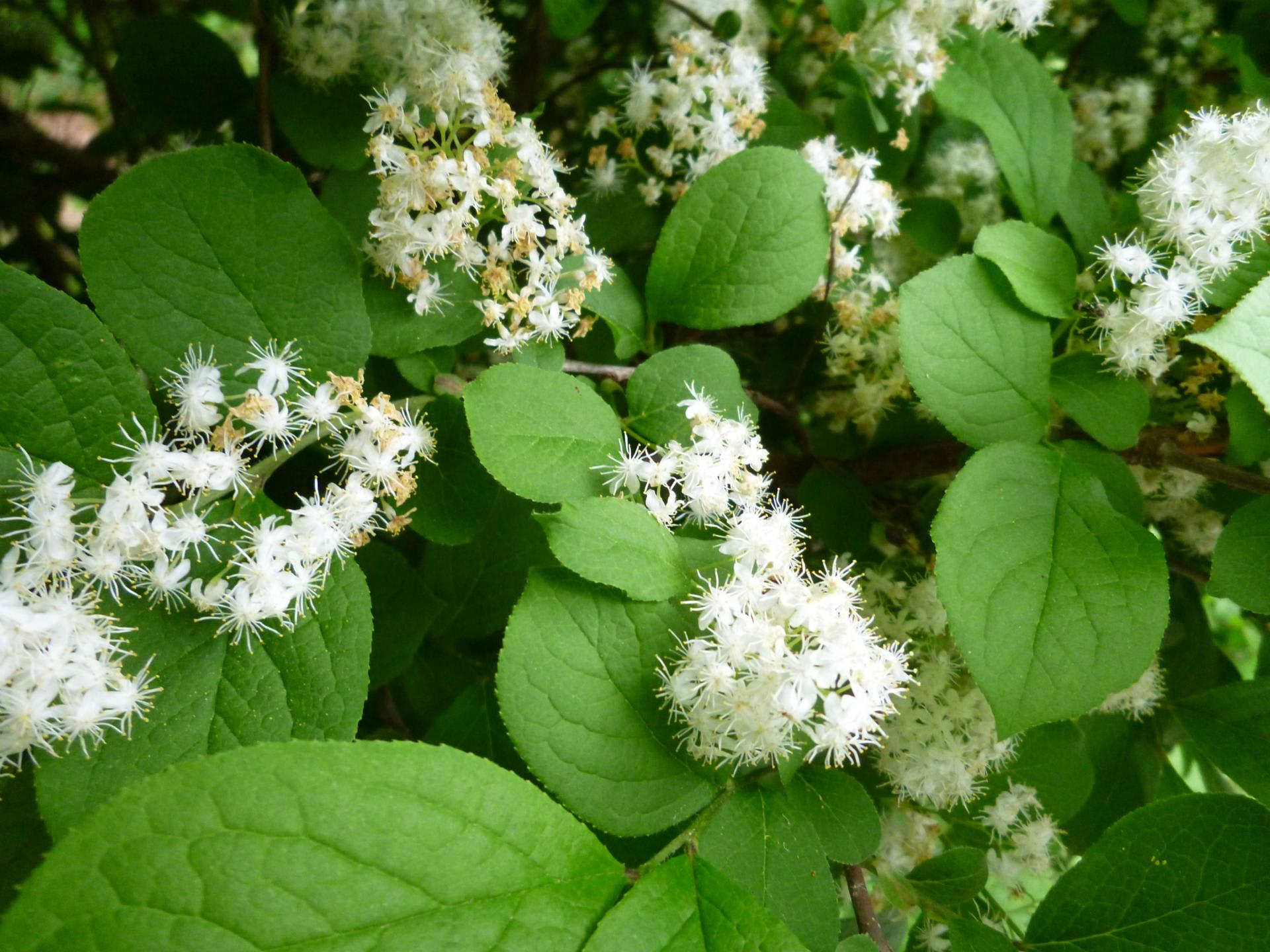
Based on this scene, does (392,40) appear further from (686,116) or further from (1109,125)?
(1109,125)

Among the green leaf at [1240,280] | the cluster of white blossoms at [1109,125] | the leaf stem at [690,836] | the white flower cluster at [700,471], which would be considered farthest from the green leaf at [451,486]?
the cluster of white blossoms at [1109,125]

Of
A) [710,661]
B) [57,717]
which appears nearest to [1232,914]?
[710,661]

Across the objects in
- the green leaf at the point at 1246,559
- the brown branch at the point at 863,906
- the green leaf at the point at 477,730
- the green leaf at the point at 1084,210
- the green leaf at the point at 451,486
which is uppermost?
the green leaf at the point at 1084,210

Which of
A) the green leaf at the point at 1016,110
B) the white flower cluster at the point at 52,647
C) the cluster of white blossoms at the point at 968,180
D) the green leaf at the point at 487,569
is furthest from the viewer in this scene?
the cluster of white blossoms at the point at 968,180

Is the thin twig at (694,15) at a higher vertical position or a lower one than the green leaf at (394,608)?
higher

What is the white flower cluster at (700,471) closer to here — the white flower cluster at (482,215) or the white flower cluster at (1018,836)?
the white flower cluster at (482,215)

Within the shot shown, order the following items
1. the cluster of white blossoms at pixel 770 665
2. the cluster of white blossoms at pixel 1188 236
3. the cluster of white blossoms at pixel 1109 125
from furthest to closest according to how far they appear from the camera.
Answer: the cluster of white blossoms at pixel 1109 125, the cluster of white blossoms at pixel 1188 236, the cluster of white blossoms at pixel 770 665
